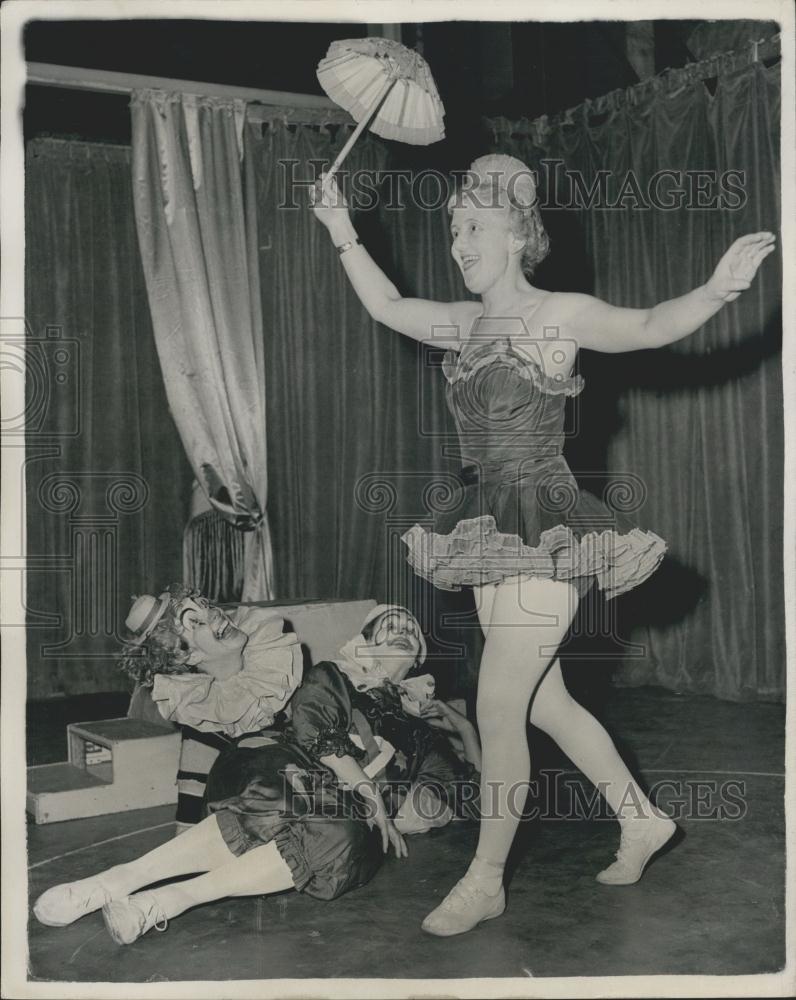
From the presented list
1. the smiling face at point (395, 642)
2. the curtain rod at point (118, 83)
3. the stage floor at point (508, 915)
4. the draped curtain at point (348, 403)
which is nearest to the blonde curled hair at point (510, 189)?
the smiling face at point (395, 642)

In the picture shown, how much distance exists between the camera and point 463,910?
249 cm

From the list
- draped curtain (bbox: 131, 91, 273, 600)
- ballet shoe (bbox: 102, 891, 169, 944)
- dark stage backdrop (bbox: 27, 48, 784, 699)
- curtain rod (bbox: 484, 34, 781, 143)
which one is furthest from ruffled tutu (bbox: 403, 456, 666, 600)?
curtain rod (bbox: 484, 34, 781, 143)

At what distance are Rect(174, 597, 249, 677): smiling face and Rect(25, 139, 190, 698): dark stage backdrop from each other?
255 cm

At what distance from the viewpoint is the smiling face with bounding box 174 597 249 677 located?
122 inches

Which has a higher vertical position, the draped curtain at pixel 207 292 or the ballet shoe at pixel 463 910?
the draped curtain at pixel 207 292

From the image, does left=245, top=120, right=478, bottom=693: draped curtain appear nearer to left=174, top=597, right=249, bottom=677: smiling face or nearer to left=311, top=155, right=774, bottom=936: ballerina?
left=174, top=597, right=249, bottom=677: smiling face

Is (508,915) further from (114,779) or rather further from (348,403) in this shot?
(348,403)

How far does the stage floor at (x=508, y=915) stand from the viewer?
91.8 inches

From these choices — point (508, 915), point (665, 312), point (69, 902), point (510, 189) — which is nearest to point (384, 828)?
point (508, 915)

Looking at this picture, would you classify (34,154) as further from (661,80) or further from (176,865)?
(176,865)

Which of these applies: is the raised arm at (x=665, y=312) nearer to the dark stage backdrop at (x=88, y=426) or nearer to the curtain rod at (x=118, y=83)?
the curtain rod at (x=118, y=83)

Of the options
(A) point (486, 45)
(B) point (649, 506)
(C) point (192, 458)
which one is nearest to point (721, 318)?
(B) point (649, 506)

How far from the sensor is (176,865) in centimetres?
267

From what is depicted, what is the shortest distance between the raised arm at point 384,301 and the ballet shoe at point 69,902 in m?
1.49
